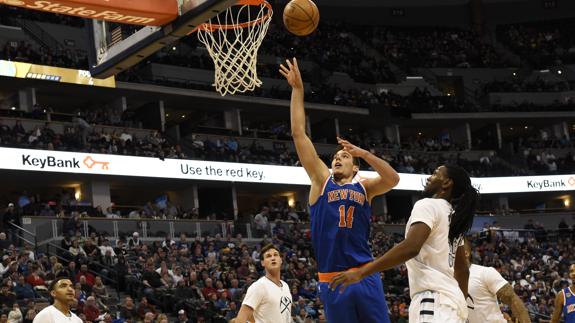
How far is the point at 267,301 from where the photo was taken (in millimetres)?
8555

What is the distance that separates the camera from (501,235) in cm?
3462

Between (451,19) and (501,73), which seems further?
(451,19)

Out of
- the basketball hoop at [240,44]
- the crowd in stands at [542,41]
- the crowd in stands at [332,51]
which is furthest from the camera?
the crowd in stands at [542,41]

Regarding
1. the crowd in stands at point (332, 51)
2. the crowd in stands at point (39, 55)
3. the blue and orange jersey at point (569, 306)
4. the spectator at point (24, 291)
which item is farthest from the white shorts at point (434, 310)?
the crowd in stands at point (332, 51)

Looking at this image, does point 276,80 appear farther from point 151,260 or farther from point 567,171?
point 151,260

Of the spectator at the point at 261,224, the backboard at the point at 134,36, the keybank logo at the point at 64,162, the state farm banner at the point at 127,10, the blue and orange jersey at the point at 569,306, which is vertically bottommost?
the blue and orange jersey at the point at 569,306

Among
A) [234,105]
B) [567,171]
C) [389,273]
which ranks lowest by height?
[389,273]

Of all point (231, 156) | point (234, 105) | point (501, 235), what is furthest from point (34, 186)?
point (501, 235)

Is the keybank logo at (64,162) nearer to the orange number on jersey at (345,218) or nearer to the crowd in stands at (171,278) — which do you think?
the crowd in stands at (171,278)

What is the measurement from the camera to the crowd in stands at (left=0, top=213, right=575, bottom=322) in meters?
17.3

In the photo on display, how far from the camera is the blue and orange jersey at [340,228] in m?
6.16

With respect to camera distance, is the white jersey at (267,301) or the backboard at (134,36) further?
the backboard at (134,36)

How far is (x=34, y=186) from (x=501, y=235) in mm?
17355

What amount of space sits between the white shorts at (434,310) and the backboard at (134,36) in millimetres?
4418
